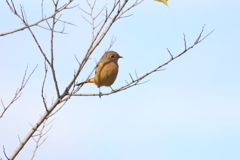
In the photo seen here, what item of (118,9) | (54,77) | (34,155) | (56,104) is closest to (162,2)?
(118,9)

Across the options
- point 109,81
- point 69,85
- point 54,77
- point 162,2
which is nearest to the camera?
point 162,2

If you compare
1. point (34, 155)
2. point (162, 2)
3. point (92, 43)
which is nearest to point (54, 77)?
point (92, 43)

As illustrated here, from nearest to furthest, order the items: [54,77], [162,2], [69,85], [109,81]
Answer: [162,2] < [54,77] < [69,85] < [109,81]

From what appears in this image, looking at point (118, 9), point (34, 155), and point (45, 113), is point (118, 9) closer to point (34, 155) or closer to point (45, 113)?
point (45, 113)

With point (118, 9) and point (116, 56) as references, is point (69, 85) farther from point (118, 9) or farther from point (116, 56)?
point (116, 56)

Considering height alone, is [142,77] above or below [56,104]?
above

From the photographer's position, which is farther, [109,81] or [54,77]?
[109,81]

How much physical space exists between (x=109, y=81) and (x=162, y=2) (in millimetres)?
4562

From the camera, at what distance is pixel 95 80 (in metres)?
8.53

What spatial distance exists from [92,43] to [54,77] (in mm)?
780

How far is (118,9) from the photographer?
5.82m

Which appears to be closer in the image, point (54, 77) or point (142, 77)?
point (54, 77)

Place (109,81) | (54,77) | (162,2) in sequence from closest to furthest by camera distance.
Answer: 1. (162,2)
2. (54,77)
3. (109,81)

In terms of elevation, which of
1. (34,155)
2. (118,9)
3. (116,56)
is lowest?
(34,155)
